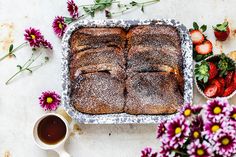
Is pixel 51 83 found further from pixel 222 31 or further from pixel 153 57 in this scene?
pixel 222 31

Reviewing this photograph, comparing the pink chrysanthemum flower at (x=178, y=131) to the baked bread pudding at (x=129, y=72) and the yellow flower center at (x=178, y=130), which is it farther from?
the baked bread pudding at (x=129, y=72)

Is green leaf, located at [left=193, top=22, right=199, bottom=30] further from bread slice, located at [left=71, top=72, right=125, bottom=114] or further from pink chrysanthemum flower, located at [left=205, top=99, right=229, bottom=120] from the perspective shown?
pink chrysanthemum flower, located at [left=205, top=99, right=229, bottom=120]

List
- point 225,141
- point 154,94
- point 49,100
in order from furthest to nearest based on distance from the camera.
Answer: point 49,100 < point 154,94 < point 225,141

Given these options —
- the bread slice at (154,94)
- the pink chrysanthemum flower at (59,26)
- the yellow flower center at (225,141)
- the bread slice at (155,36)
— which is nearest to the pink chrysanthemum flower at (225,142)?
the yellow flower center at (225,141)

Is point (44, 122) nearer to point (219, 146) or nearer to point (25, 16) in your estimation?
point (25, 16)

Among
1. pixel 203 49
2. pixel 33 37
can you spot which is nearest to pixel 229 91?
pixel 203 49

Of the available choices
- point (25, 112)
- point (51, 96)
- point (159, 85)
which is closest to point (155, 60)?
A: point (159, 85)
